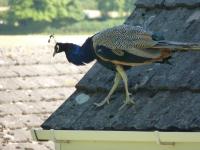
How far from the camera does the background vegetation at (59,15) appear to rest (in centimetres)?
2855

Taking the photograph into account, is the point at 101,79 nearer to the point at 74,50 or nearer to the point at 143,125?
the point at 74,50

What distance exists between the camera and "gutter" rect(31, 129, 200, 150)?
6.13 metres

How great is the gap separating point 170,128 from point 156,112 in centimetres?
22

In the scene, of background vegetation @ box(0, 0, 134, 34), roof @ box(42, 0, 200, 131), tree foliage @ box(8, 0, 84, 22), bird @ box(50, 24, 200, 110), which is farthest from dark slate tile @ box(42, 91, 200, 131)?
tree foliage @ box(8, 0, 84, 22)

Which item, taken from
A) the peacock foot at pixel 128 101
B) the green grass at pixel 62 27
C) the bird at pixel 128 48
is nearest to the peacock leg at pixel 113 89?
the bird at pixel 128 48

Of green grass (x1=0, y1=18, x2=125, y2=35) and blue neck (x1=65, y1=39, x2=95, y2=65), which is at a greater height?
blue neck (x1=65, y1=39, x2=95, y2=65)

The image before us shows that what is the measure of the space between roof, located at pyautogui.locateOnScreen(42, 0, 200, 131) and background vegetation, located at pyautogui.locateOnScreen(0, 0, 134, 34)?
63.0ft

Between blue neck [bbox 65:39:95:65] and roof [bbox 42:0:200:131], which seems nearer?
roof [bbox 42:0:200:131]

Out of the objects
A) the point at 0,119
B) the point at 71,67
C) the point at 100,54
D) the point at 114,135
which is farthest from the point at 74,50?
the point at 71,67

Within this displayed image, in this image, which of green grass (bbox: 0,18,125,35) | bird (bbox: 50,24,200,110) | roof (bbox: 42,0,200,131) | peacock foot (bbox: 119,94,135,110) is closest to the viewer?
roof (bbox: 42,0,200,131)

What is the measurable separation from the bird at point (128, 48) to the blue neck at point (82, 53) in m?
0.02

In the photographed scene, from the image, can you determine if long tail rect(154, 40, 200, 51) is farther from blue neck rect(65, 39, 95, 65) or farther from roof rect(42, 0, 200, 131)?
blue neck rect(65, 39, 95, 65)

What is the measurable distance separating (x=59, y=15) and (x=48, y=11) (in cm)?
225

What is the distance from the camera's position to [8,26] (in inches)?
1057
